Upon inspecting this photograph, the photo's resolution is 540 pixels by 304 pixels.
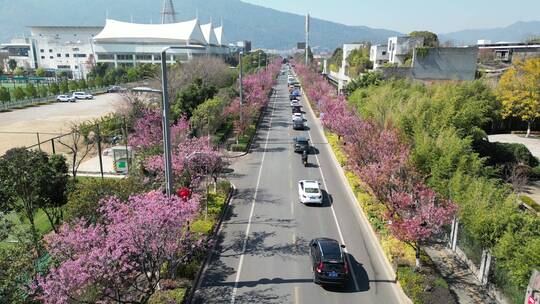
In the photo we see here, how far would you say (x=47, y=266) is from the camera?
14.0 m

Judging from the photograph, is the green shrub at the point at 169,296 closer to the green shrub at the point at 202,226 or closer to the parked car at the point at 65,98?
the green shrub at the point at 202,226

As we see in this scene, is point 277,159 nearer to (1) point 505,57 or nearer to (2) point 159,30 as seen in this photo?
(1) point 505,57

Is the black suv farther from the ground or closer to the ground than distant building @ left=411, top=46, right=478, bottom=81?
closer to the ground

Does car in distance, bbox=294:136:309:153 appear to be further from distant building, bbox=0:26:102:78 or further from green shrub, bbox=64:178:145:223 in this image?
distant building, bbox=0:26:102:78

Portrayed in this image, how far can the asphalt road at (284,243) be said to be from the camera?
16.9m

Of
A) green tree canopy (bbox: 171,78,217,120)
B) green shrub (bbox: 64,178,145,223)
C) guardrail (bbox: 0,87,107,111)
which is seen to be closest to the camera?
green shrub (bbox: 64,178,145,223)

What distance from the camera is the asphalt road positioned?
16.9m

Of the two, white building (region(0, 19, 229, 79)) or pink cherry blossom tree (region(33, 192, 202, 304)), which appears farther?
white building (region(0, 19, 229, 79))

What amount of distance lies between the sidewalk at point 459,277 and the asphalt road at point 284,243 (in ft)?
8.05

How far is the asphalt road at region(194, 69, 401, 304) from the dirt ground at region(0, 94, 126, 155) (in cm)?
2317

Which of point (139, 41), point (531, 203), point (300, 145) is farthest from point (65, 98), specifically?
point (531, 203)

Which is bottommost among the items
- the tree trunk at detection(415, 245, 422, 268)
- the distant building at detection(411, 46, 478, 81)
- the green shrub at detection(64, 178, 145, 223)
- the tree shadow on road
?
the tree shadow on road

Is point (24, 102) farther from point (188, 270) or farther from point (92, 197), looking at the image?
point (188, 270)

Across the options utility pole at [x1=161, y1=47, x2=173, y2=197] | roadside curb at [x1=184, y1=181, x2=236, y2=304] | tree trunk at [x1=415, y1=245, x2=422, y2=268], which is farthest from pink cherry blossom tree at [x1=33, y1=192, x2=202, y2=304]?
tree trunk at [x1=415, y1=245, x2=422, y2=268]
